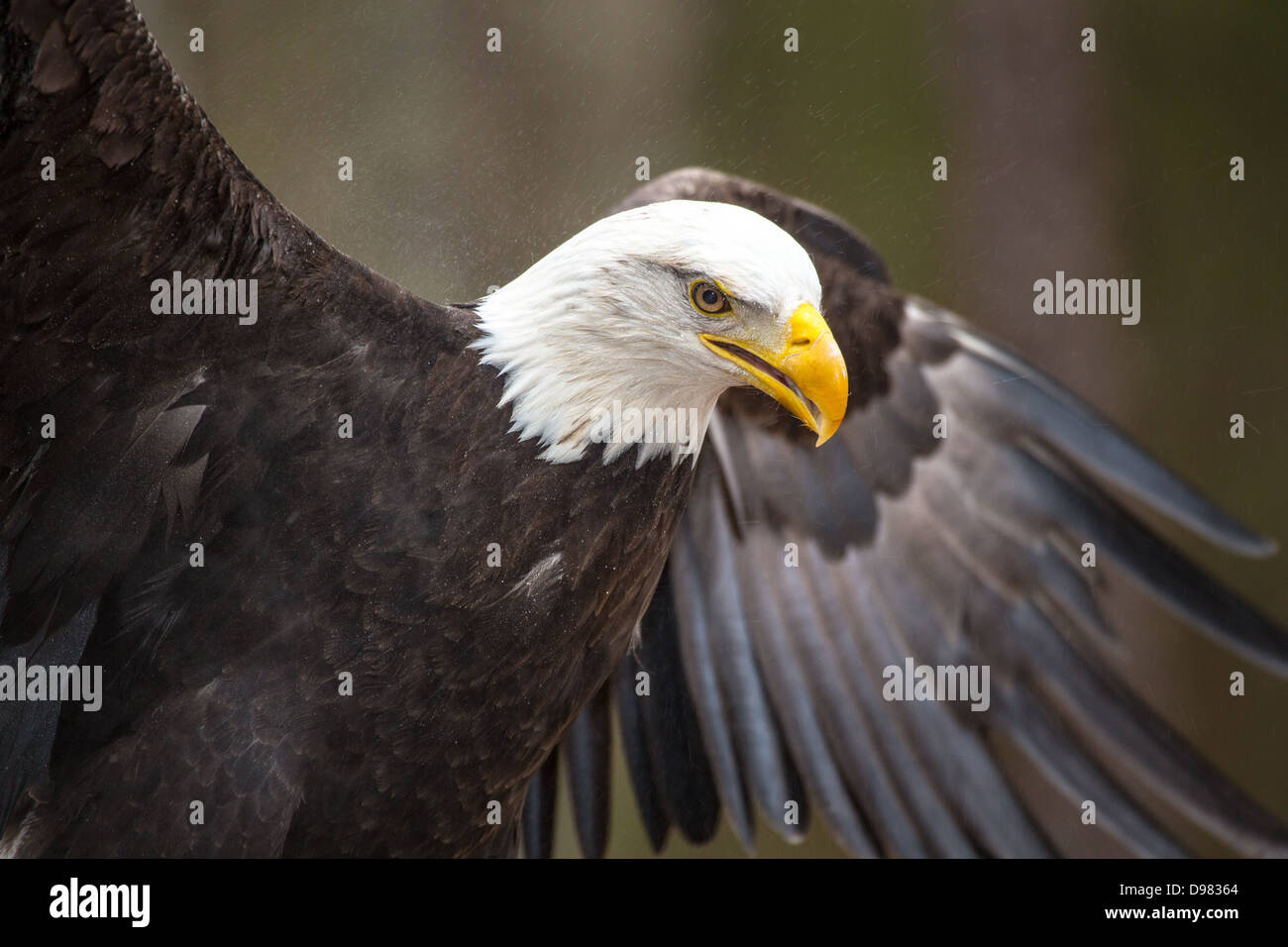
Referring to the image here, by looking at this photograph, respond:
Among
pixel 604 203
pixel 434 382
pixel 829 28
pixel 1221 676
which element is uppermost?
pixel 829 28

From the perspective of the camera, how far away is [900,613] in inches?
108

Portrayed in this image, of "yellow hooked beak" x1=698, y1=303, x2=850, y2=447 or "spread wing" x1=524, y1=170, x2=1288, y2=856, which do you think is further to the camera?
"spread wing" x1=524, y1=170, x2=1288, y2=856

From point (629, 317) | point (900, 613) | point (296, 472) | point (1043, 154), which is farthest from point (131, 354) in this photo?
point (1043, 154)

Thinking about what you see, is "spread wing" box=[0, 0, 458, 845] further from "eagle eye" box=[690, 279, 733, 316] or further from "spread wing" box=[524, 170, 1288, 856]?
"spread wing" box=[524, 170, 1288, 856]

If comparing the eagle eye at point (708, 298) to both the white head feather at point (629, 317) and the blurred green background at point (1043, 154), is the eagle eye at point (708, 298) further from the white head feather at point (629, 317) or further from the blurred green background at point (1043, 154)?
the blurred green background at point (1043, 154)

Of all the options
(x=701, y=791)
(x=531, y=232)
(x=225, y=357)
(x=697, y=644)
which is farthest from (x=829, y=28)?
(x=225, y=357)

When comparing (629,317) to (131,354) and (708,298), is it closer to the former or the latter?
(708,298)

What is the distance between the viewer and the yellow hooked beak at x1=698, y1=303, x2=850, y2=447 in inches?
Answer: 69.2

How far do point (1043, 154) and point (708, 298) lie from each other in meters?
1.94

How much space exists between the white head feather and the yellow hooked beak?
36mm

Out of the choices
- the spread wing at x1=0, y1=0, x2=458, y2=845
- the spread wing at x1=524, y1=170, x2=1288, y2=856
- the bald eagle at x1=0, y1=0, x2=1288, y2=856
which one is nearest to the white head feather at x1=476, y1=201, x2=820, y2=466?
the bald eagle at x1=0, y1=0, x2=1288, y2=856
